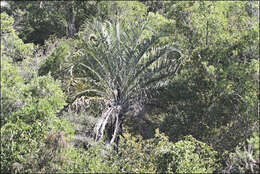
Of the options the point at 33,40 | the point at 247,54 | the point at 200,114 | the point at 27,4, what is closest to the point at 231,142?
the point at 200,114

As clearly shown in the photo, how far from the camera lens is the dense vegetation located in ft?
29.5

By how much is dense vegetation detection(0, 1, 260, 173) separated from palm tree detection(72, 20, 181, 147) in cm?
4

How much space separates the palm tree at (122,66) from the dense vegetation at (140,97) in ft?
0.12

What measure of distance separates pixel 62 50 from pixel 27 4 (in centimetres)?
1598

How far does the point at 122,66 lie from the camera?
1278cm

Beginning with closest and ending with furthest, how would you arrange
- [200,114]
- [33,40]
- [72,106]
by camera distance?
[72,106], [200,114], [33,40]

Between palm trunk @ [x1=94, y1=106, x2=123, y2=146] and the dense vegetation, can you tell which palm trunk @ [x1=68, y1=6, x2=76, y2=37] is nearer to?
the dense vegetation

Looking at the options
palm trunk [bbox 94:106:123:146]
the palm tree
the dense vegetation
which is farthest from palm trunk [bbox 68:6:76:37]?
palm trunk [bbox 94:106:123:146]

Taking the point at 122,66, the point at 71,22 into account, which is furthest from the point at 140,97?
the point at 71,22

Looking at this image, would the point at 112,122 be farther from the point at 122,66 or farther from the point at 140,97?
the point at 122,66

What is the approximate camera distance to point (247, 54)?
13.5 meters

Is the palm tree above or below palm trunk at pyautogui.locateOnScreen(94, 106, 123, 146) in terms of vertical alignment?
above

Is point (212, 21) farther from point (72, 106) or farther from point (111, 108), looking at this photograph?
point (72, 106)

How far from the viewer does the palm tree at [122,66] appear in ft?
41.2
